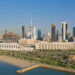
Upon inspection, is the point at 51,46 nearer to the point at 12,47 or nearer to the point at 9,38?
the point at 12,47

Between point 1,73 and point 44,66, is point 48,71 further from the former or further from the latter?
point 1,73

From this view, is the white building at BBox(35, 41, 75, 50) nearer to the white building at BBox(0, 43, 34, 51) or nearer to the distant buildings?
the white building at BBox(0, 43, 34, 51)

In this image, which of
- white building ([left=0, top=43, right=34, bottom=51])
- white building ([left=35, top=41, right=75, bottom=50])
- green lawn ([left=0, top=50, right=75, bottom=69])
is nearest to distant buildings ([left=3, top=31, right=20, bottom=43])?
white building ([left=0, top=43, right=34, bottom=51])

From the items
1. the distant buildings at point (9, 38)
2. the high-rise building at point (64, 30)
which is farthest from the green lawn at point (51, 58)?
the high-rise building at point (64, 30)

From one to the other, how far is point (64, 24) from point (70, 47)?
32164 mm

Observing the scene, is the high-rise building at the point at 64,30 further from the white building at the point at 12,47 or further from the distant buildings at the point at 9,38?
the white building at the point at 12,47

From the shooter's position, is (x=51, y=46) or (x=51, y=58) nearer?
(x=51, y=58)

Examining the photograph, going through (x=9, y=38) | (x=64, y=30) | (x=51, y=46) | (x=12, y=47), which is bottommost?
(x=12, y=47)

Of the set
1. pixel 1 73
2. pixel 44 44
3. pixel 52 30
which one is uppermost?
pixel 52 30

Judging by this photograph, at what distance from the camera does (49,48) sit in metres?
31.1

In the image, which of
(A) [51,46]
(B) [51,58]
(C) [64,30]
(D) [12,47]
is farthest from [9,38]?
(B) [51,58]

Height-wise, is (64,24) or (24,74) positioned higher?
(64,24)

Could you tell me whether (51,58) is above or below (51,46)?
below

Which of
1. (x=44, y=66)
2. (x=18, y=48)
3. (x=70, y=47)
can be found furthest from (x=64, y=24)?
(x=44, y=66)
